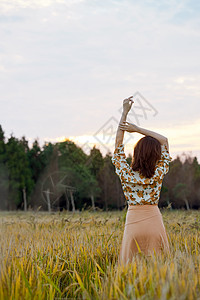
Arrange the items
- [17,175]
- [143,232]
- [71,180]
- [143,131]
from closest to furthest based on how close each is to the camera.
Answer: [143,232] < [143,131] < [71,180] < [17,175]

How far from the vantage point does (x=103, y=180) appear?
24.5 meters

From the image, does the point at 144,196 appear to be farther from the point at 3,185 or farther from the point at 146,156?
the point at 3,185

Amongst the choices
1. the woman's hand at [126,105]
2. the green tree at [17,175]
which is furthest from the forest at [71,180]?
the woman's hand at [126,105]

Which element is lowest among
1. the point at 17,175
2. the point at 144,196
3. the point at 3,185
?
the point at 144,196

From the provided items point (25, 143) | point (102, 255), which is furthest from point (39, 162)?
point (102, 255)

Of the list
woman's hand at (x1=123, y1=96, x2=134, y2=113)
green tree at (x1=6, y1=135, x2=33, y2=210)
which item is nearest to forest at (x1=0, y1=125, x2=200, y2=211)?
green tree at (x1=6, y1=135, x2=33, y2=210)

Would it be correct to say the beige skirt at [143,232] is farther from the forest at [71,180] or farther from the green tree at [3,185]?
the green tree at [3,185]

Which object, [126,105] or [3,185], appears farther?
[3,185]

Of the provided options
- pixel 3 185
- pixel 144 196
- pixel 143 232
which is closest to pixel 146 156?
pixel 144 196

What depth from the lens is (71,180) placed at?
23766mm

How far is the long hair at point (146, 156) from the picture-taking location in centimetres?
347

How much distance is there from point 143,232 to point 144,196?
0.34m

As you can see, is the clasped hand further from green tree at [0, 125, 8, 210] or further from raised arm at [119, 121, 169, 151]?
green tree at [0, 125, 8, 210]

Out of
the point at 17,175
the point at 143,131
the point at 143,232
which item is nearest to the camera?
the point at 143,232
